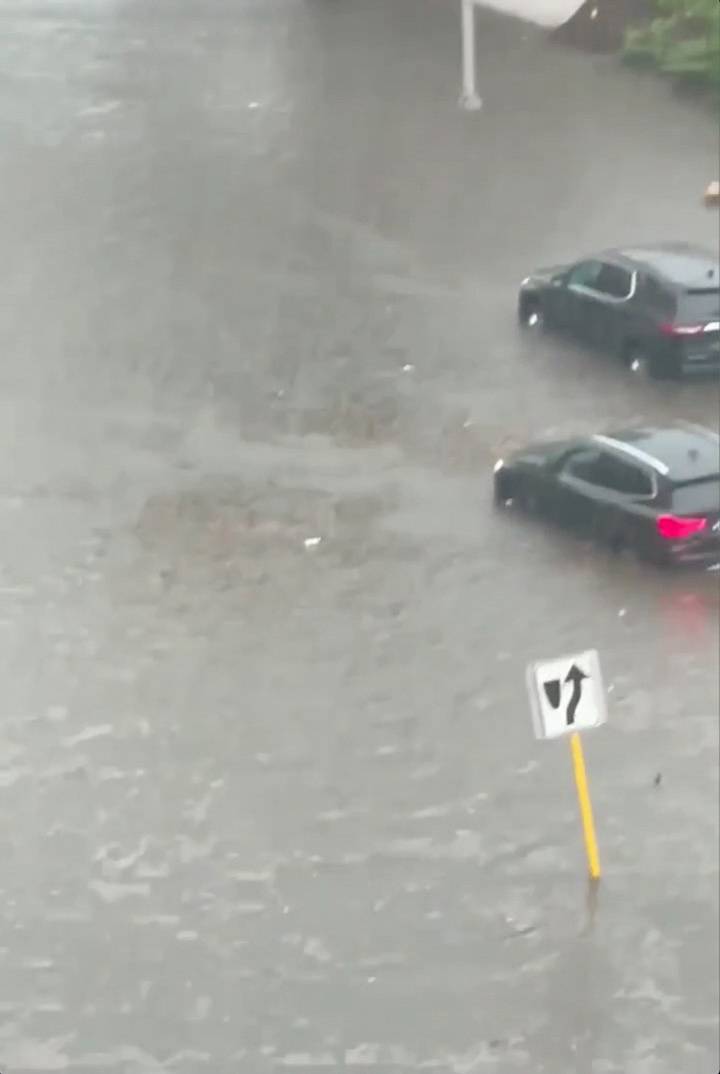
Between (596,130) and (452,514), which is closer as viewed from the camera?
(452,514)

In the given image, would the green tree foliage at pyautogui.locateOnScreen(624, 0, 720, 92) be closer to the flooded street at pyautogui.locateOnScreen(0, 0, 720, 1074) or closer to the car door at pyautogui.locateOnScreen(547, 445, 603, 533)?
the flooded street at pyautogui.locateOnScreen(0, 0, 720, 1074)

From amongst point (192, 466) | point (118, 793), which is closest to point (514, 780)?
point (118, 793)

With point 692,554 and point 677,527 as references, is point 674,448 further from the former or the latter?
point 692,554

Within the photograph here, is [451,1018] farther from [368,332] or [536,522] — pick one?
[368,332]

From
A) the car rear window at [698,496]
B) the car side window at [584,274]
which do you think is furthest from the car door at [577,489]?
the car side window at [584,274]

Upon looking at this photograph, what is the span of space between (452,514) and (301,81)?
586 centimetres

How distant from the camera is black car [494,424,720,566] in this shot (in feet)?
23.1

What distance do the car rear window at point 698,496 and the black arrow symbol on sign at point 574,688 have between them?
246 cm

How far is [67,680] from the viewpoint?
19.4 ft

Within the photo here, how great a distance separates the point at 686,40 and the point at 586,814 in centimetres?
796

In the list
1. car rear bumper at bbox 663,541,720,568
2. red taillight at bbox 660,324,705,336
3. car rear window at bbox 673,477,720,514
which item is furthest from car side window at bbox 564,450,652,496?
red taillight at bbox 660,324,705,336

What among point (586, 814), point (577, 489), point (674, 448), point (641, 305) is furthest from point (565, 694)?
point (641, 305)

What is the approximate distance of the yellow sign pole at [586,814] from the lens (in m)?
4.96

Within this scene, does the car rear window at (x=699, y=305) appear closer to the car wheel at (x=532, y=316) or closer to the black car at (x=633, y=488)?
the car wheel at (x=532, y=316)
